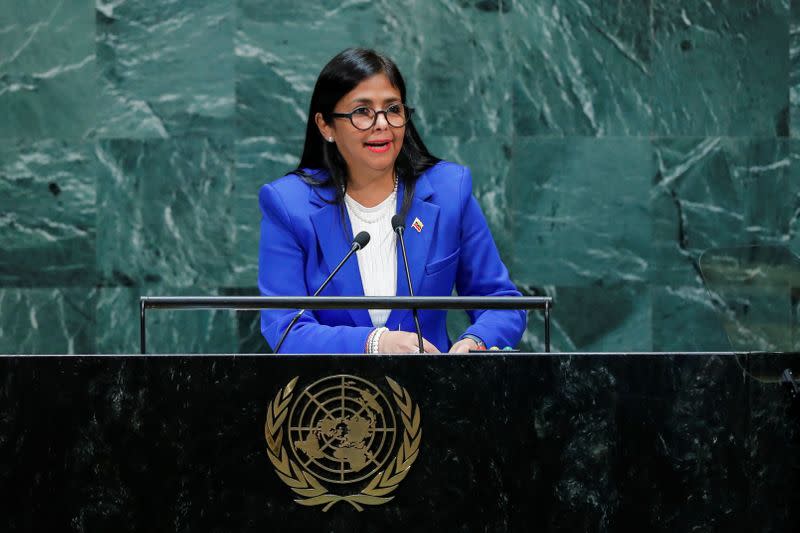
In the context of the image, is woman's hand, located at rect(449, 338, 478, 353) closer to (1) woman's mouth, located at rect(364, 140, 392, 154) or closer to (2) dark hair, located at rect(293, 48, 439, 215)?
(2) dark hair, located at rect(293, 48, 439, 215)

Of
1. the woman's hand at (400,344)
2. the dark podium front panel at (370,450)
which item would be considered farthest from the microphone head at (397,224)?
the dark podium front panel at (370,450)

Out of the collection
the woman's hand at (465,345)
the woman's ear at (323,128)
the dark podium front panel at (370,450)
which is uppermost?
the woman's ear at (323,128)

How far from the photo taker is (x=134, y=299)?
4957 millimetres

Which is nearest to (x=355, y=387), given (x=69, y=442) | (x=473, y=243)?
(x=69, y=442)

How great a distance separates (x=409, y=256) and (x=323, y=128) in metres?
0.46

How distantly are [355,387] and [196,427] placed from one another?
0.32 metres

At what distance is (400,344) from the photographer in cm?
271

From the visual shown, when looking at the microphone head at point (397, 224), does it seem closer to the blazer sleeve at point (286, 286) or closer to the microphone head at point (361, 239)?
the microphone head at point (361, 239)

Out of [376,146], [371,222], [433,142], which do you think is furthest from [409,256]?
[433,142]

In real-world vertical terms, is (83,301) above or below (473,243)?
below

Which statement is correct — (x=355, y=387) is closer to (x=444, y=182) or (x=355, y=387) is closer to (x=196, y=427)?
(x=196, y=427)

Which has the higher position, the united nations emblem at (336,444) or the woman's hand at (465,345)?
the woman's hand at (465,345)

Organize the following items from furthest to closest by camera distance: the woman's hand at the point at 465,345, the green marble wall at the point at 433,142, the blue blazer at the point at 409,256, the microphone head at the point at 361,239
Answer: the green marble wall at the point at 433,142 < the blue blazer at the point at 409,256 < the woman's hand at the point at 465,345 < the microphone head at the point at 361,239

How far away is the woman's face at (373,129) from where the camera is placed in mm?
3080
